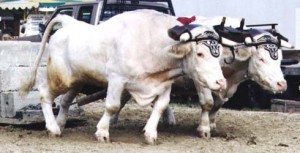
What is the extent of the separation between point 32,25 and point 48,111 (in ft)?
58.8

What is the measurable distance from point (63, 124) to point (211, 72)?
2812 mm

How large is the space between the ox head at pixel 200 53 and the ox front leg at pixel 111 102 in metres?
0.81

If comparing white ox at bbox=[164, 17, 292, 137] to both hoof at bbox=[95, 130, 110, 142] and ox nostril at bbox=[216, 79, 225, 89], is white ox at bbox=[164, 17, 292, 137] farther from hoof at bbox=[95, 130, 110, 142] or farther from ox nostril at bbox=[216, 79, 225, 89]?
hoof at bbox=[95, 130, 110, 142]

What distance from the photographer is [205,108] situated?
38.4 ft

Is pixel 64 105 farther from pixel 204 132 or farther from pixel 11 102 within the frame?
pixel 204 132

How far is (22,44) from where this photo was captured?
1345 cm

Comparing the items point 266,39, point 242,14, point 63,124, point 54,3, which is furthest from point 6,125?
point 54,3

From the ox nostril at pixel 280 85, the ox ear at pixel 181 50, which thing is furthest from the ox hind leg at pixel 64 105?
the ox nostril at pixel 280 85

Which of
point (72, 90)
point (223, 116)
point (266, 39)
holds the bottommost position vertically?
point (223, 116)

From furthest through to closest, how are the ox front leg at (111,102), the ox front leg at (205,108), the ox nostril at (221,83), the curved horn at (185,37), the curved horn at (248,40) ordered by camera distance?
1. the ox front leg at (205,108)
2. the curved horn at (248,40)
3. the ox front leg at (111,102)
4. the curved horn at (185,37)
5. the ox nostril at (221,83)

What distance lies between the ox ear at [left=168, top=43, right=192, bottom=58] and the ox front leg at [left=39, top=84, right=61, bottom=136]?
2167mm

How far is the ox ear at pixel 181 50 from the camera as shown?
10.6 m

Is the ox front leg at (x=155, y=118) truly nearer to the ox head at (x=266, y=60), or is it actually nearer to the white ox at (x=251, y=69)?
the white ox at (x=251, y=69)

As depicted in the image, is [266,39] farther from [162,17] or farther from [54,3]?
[54,3]
